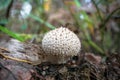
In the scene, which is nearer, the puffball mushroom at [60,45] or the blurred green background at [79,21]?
the puffball mushroom at [60,45]

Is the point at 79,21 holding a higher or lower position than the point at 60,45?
higher

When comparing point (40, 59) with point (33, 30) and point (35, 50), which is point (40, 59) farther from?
point (33, 30)

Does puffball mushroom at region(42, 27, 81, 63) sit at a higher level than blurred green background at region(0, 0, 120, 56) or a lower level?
lower

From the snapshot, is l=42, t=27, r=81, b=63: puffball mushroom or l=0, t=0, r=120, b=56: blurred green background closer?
l=42, t=27, r=81, b=63: puffball mushroom

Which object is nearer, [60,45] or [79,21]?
[60,45]

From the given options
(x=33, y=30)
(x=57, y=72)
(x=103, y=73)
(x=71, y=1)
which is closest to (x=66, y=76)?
(x=57, y=72)
